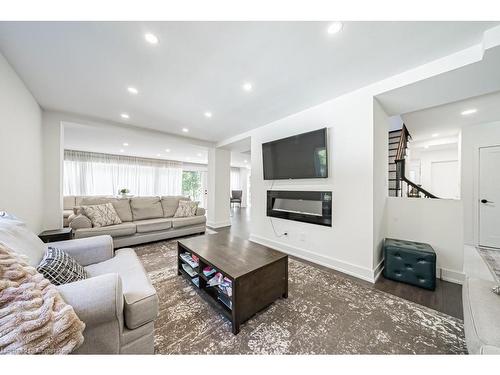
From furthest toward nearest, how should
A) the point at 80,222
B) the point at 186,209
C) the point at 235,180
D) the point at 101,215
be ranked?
the point at 235,180
the point at 186,209
the point at 101,215
the point at 80,222

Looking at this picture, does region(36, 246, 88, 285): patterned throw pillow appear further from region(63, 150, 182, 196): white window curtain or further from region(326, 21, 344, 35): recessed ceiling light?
region(63, 150, 182, 196): white window curtain

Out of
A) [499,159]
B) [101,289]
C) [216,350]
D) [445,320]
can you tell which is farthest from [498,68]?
[101,289]

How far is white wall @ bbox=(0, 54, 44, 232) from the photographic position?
1.73m

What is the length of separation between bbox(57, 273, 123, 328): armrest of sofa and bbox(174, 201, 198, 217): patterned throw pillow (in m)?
3.22

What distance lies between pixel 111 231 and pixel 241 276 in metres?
2.82

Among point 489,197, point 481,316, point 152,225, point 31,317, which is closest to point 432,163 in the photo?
point 489,197

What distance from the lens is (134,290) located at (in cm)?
112

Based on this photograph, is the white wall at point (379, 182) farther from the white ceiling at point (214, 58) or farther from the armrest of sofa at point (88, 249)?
the armrest of sofa at point (88, 249)

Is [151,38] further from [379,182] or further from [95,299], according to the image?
[379,182]

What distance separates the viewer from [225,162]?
197 inches

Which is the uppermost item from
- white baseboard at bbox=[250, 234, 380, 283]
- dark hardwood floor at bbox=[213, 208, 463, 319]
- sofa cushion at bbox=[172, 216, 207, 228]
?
sofa cushion at bbox=[172, 216, 207, 228]

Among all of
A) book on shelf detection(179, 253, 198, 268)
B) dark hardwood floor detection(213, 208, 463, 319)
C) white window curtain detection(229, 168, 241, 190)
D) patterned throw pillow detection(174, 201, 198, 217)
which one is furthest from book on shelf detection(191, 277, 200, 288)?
white window curtain detection(229, 168, 241, 190)
